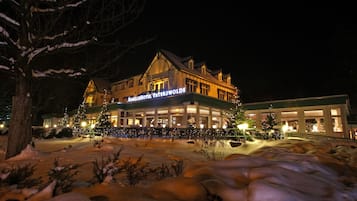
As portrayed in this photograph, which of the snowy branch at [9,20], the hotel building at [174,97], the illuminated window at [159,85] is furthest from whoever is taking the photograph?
the illuminated window at [159,85]

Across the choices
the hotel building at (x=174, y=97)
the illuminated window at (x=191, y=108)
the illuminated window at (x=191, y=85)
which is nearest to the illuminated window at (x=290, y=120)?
the hotel building at (x=174, y=97)

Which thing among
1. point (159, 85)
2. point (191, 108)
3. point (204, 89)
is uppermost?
point (159, 85)

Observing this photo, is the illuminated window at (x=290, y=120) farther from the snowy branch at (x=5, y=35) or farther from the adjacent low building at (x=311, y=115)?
the snowy branch at (x=5, y=35)

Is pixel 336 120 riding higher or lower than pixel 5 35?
lower

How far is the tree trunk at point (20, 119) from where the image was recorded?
26.9ft

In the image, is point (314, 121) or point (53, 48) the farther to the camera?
point (314, 121)

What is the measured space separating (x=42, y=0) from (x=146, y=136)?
13.3 m

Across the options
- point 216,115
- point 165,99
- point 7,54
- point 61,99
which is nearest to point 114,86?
point 61,99

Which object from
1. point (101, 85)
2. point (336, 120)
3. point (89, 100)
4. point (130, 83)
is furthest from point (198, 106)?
point (89, 100)

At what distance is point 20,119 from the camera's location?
27.5 feet

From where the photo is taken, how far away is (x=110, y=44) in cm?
977

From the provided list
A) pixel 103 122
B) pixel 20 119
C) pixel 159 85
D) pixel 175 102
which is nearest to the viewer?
pixel 20 119

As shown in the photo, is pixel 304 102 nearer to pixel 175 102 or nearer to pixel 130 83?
pixel 175 102

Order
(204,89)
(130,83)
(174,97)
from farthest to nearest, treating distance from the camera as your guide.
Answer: (130,83)
(204,89)
(174,97)
